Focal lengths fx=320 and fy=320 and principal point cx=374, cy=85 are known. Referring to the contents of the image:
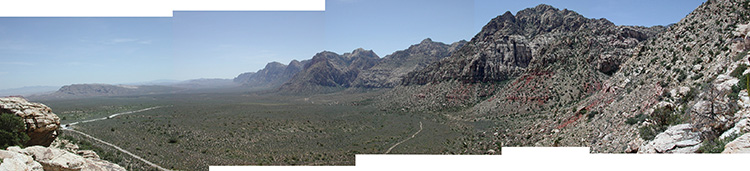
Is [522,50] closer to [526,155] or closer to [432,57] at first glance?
[526,155]

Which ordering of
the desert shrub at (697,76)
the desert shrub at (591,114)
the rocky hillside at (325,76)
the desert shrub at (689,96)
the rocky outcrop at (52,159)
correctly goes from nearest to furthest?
the rocky outcrop at (52,159), the desert shrub at (689,96), the desert shrub at (697,76), the desert shrub at (591,114), the rocky hillside at (325,76)

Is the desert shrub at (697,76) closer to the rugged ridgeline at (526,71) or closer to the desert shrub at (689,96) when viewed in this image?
the desert shrub at (689,96)

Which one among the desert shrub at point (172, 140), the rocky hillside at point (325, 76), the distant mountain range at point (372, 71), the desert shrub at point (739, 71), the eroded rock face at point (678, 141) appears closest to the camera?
the eroded rock face at point (678, 141)

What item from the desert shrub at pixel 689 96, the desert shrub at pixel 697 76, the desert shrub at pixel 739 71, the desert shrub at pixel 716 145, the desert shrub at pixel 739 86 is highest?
the desert shrub at pixel 739 71

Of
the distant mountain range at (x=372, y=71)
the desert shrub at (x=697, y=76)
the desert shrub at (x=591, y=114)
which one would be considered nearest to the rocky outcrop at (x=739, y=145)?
the desert shrub at (x=697, y=76)

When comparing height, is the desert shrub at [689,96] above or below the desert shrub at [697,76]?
below

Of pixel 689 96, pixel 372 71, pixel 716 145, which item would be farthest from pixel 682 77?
pixel 372 71

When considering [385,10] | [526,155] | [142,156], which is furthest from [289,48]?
[142,156]
